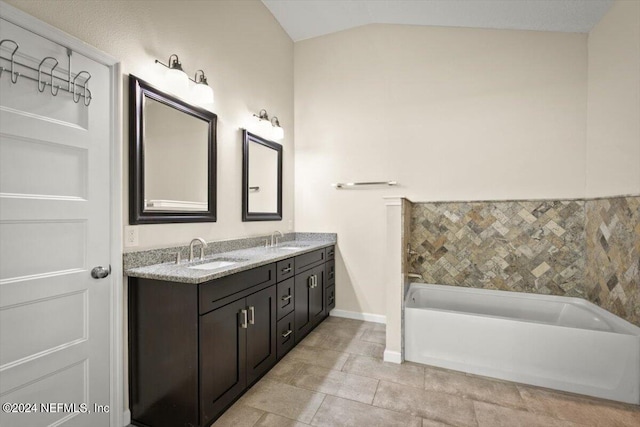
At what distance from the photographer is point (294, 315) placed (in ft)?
8.27

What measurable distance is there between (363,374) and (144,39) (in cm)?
272

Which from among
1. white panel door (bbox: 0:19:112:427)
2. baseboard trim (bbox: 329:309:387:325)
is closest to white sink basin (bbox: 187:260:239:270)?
white panel door (bbox: 0:19:112:427)

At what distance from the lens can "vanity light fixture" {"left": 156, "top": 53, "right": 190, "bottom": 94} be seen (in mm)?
1859

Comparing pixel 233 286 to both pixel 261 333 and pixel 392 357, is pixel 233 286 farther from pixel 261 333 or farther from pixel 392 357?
pixel 392 357

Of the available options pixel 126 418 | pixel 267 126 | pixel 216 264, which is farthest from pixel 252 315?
pixel 267 126

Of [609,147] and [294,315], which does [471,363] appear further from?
[609,147]

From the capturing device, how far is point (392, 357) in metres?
2.36

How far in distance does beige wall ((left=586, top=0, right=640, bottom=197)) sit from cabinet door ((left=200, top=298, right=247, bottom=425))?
2817 millimetres

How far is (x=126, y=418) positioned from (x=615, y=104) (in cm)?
398

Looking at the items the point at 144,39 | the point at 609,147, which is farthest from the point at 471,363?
the point at 144,39

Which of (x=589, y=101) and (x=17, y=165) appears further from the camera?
(x=589, y=101)

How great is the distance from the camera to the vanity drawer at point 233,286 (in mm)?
1537

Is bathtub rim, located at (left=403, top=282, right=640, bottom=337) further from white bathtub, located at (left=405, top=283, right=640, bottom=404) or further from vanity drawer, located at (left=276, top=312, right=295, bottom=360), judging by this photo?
vanity drawer, located at (left=276, top=312, right=295, bottom=360)

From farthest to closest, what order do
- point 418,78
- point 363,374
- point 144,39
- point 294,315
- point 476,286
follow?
point 418,78 → point 476,286 → point 294,315 → point 363,374 → point 144,39
